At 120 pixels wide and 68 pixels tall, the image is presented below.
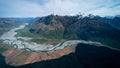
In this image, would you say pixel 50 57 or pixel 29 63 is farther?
pixel 50 57

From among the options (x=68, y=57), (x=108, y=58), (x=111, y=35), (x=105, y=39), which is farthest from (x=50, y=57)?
(x=111, y=35)

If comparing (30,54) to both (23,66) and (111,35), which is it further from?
(111,35)

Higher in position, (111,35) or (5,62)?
(111,35)

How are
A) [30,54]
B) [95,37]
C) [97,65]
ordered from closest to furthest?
[97,65]
[30,54]
[95,37]

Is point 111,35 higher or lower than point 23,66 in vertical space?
higher

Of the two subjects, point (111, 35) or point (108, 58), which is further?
point (111, 35)

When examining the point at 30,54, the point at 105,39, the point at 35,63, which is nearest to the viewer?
the point at 35,63

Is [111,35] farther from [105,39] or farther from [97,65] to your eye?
[97,65]

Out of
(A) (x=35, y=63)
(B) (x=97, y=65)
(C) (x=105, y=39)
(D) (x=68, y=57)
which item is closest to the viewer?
(B) (x=97, y=65)

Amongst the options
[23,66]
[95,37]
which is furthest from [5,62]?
[95,37]
